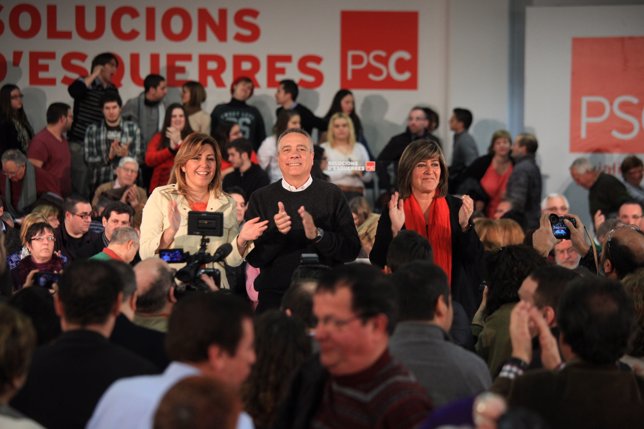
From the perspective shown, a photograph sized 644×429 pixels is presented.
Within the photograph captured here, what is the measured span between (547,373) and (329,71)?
9654 millimetres

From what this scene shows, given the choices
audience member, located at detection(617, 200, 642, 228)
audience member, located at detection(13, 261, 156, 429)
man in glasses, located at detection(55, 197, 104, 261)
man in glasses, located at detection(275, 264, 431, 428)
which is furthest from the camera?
audience member, located at detection(617, 200, 642, 228)

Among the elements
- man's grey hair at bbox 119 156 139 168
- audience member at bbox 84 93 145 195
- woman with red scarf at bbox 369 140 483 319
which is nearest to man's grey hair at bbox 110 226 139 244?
woman with red scarf at bbox 369 140 483 319

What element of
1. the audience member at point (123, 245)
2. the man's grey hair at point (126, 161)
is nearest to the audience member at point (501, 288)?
the audience member at point (123, 245)

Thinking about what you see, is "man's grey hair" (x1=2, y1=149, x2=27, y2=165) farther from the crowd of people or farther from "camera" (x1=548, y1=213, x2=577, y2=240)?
"camera" (x1=548, y1=213, x2=577, y2=240)

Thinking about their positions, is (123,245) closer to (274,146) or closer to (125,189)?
(125,189)

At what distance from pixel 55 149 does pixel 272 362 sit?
784cm

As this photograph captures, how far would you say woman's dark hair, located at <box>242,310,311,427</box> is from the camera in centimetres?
356

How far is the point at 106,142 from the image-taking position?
10.9 metres

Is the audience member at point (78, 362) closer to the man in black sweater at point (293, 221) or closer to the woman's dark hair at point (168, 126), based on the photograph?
the man in black sweater at point (293, 221)

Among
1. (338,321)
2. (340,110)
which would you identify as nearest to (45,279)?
(338,321)

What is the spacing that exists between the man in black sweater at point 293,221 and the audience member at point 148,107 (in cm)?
588

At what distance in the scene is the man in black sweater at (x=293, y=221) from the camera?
18.9 feet

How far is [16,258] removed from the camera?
7.37 meters

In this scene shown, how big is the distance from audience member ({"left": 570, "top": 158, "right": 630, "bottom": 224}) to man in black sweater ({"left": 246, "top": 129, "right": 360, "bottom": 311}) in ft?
18.5
